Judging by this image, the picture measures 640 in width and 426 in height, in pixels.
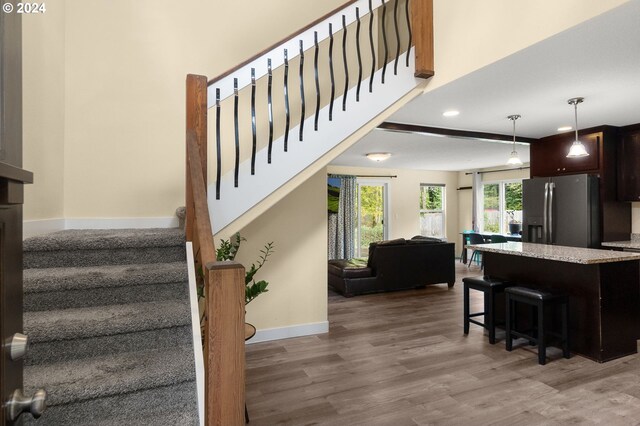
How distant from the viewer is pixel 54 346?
1605 millimetres

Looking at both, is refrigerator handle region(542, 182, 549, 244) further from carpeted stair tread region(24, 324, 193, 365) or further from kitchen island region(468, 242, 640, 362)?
carpeted stair tread region(24, 324, 193, 365)

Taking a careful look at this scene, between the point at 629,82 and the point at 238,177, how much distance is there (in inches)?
128

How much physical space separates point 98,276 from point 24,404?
4.43ft

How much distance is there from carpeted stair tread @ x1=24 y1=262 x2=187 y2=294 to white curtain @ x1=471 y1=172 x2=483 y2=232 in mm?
8462

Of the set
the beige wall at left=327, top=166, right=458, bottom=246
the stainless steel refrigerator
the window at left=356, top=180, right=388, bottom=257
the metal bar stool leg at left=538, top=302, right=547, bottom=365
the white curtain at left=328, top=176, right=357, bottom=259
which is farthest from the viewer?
the beige wall at left=327, top=166, right=458, bottom=246

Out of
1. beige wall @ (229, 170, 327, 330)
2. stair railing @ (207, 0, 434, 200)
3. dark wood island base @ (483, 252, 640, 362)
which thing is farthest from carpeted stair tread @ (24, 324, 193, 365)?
dark wood island base @ (483, 252, 640, 362)

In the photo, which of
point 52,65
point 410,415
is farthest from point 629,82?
point 52,65

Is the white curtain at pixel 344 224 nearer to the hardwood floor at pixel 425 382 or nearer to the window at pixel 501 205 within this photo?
the window at pixel 501 205

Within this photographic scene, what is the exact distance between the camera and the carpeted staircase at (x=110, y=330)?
142 cm

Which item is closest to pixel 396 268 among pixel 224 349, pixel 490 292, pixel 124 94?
pixel 490 292

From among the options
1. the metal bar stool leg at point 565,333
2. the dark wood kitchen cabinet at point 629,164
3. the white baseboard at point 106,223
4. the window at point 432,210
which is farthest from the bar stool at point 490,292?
the window at point 432,210

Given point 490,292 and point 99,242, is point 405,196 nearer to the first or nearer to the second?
point 490,292

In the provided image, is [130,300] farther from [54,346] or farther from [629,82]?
[629,82]

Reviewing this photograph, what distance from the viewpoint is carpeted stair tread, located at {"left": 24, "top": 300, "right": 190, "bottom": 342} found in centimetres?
159
